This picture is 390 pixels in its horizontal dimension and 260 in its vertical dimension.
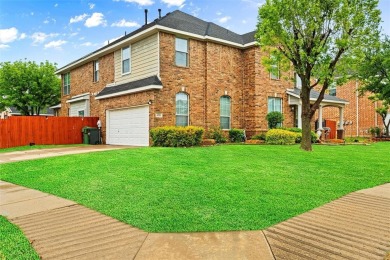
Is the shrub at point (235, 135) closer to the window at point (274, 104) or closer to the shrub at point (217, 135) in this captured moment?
the shrub at point (217, 135)

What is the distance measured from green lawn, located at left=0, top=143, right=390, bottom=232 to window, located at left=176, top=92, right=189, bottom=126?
21.3 ft

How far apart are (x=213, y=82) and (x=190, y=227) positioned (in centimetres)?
1477

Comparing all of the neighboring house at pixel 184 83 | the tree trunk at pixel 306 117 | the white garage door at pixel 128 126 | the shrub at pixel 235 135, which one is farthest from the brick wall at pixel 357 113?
the white garage door at pixel 128 126

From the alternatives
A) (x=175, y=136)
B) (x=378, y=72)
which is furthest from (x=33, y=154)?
(x=378, y=72)

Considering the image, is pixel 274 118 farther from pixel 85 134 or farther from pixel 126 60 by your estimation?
pixel 85 134

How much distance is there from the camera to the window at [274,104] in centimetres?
2033

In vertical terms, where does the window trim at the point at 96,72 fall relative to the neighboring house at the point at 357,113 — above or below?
above

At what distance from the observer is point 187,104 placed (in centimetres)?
1739

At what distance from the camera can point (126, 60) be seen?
19.0m

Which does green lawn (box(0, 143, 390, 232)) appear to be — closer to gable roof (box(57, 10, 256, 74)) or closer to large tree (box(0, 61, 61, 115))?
gable roof (box(57, 10, 256, 74))

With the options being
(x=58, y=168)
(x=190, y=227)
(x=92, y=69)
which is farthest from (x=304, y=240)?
(x=92, y=69)

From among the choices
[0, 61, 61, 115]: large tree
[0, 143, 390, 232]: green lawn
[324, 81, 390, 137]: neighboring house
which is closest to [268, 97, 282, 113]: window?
[0, 143, 390, 232]: green lawn

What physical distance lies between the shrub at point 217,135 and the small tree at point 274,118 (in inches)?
127

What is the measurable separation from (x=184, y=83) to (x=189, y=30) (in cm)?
296
